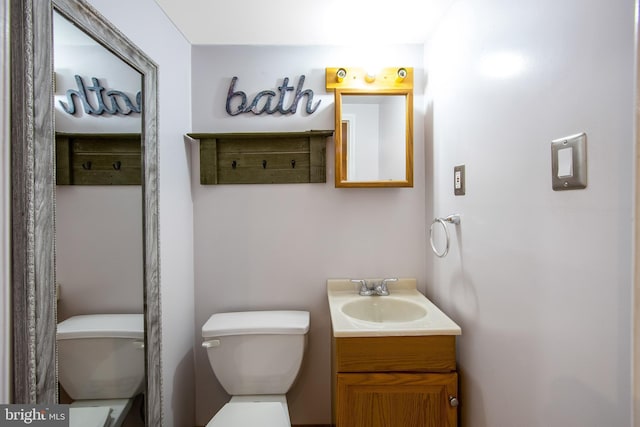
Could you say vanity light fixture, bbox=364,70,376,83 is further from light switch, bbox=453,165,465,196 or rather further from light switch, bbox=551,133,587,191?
light switch, bbox=551,133,587,191

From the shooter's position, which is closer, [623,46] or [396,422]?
[623,46]

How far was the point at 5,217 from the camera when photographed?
70 cm

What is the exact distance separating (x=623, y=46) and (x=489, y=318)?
87 centimetres

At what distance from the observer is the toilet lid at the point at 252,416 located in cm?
124

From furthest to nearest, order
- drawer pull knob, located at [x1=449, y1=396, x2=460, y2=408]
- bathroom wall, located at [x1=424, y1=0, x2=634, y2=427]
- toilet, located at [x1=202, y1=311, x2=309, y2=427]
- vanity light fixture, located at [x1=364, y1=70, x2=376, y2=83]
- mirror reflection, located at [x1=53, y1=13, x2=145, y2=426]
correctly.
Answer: vanity light fixture, located at [x1=364, y1=70, x2=376, y2=83] < toilet, located at [x1=202, y1=311, x2=309, y2=427] < drawer pull knob, located at [x1=449, y1=396, x2=460, y2=408] < mirror reflection, located at [x1=53, y1=13, x2=145, y2=426] < bathroom wall, located at [x1=424, y1=0, x2=634, y2=427]

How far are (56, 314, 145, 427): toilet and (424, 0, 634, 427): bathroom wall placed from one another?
4.42ft

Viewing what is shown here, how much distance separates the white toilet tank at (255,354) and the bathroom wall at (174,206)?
0.67 feet

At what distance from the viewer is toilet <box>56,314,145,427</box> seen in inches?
34.9

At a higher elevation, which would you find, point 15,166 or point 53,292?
point 15,166

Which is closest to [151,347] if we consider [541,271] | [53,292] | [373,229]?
[53,292]

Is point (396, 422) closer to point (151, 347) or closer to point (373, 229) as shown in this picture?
point (373, 229)

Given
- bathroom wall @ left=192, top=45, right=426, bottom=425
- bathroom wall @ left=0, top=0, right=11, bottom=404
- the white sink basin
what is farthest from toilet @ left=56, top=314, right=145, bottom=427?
the white sink basin

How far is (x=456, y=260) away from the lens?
53.4 inches

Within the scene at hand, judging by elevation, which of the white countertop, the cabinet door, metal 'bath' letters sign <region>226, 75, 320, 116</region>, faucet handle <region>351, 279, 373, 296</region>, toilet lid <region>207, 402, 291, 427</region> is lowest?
toilet lid <region>207, 402, 291, 427</region>
